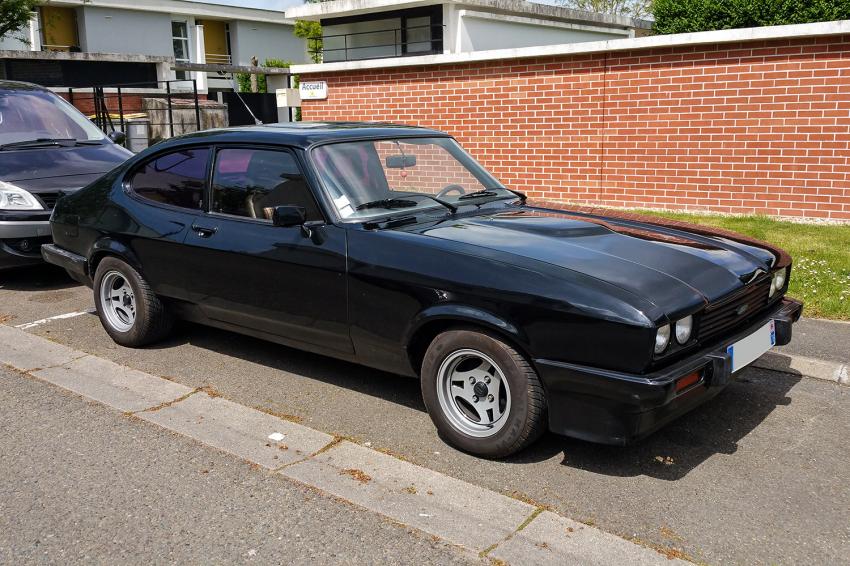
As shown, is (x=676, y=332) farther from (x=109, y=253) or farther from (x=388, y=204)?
(x=109, y=253)

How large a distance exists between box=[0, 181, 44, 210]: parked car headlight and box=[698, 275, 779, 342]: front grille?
6.30 metres

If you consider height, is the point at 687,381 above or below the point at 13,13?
below

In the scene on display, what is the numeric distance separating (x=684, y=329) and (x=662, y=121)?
800 cm

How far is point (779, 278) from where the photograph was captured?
440cm

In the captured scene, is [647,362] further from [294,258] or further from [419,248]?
[294,258]

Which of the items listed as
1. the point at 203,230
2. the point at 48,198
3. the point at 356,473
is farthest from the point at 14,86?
the point at 356,473

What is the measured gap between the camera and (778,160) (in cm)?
Answer: 1004

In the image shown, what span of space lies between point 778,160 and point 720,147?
2.45 ft

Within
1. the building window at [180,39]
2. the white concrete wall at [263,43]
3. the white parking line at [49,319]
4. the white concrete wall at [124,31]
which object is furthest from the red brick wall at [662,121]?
the white concrete wall at [263,43]

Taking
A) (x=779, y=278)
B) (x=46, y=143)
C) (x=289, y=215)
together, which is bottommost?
(x=779, y=278)

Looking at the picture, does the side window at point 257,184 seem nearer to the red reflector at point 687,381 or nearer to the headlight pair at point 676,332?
the headlight pair at point 676,332

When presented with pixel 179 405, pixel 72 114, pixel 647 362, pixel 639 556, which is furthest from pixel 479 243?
pixel 72 114

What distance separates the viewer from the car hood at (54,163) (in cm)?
776

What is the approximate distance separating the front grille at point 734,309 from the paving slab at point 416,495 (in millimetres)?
1182
